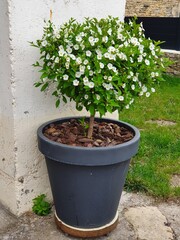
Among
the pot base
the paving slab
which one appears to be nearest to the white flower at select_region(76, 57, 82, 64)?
the pot base

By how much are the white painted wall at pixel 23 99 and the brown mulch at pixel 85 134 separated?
17 centimetres

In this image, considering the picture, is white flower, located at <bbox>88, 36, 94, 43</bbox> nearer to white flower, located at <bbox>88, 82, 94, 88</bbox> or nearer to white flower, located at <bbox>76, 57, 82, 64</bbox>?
white flower, located at <bbox>76, 57, 82, 64</bbox>

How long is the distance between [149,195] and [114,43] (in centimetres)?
139

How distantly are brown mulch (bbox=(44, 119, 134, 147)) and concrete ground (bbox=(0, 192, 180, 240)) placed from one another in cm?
64

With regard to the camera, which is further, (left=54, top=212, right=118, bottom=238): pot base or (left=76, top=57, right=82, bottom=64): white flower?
(left=54, top=212, right=118, bottom=238): pot base

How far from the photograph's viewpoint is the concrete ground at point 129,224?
241cm

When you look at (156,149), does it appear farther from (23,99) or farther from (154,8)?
(154,8)

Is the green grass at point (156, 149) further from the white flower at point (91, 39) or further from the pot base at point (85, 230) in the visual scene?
the pot base at point (85, 230)

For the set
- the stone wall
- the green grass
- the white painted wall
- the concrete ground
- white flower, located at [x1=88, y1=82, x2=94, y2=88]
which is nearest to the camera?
white flower, located at [x1=88, y1=82, x2=94, y2=88]

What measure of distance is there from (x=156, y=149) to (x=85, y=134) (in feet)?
5.02

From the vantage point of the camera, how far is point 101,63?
2.04m

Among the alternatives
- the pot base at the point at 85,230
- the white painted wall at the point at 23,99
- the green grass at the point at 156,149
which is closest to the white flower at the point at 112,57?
Result: the green grass at the point at 156,149

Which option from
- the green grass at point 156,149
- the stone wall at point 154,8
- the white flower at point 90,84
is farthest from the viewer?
the stone wall at point 154,8

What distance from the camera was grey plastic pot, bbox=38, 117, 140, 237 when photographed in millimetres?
2107
